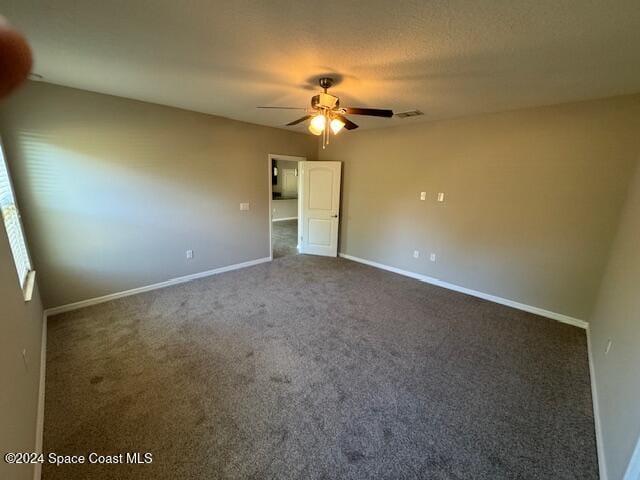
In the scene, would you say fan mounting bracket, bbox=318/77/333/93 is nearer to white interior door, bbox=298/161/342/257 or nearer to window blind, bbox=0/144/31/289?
white interior door, bbox=298/161/342/257

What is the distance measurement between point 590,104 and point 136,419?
481 cm

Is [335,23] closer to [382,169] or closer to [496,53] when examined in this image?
[496,53]

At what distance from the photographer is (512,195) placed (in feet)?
11.1

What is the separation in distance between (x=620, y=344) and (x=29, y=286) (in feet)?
14.9

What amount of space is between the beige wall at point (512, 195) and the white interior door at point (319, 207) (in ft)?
2.34

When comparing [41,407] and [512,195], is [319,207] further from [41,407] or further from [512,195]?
[41,407]

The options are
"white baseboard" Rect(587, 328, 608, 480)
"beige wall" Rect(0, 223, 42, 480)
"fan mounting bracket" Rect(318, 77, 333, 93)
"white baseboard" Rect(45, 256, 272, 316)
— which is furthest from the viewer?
"white baseboard" Rect(45, 256, 272, 316)

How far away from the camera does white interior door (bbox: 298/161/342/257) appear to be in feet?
17.1

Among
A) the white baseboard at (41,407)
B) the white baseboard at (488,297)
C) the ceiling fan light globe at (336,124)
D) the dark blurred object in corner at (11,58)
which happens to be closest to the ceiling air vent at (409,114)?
the ceiling fan light globe at (336,124)

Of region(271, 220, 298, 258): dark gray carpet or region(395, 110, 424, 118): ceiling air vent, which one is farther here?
region(271, 220, 298, 258): dark gray carpet

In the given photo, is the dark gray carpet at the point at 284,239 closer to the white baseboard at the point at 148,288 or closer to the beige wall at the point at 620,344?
the white baseboard at the point at 148,288

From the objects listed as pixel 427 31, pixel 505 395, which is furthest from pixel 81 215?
pixel 505 395

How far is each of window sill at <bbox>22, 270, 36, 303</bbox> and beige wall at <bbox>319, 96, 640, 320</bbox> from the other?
14.1ft

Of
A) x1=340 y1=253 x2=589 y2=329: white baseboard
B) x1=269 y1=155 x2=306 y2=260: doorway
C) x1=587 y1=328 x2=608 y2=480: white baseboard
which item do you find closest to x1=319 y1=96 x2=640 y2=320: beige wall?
x1=340 y1=253 x2=589 y2=329: white baseboard
